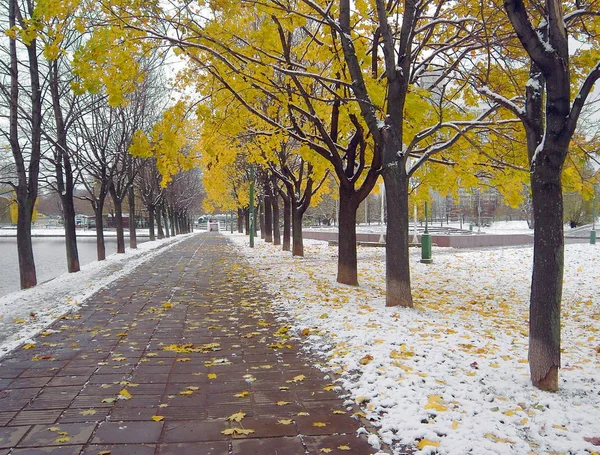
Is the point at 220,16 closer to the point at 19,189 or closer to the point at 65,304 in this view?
the point at 65,304

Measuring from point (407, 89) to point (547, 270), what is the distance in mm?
4950

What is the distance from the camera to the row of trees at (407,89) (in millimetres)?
4102

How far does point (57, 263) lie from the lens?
74.4 ft

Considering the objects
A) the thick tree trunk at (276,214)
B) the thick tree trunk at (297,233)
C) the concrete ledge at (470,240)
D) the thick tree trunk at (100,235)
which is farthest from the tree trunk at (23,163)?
the concrete ledge at (470,240)

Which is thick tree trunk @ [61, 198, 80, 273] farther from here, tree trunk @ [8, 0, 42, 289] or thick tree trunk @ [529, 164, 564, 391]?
thick tree trunk @ [529, 164, 564, 391]

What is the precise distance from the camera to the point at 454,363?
4.79m

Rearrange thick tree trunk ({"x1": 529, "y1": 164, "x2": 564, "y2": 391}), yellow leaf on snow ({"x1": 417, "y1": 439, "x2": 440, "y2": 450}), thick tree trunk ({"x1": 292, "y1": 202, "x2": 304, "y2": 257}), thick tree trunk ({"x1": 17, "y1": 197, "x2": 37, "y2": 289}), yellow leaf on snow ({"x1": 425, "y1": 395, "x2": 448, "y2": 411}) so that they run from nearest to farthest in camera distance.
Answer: yellow leaf on snow ({"x1": 417, "y1": 439, "x2": 440, "y2": 450}) < yellow leaf on snow ({"x1": 425, "y1": 395, "x2": 448, "y2": 411}) < thick tree trunk ({"x1": 529, "y1": 164, "x2": 564, "y2": 391}) < thick tree trunk ({"x1": 17, "y1": 197, "x2": 37, "y2": 289}) < thick tree trunk ({"x1": 292, "y1": 202, "x2": 304, "y2": 257})

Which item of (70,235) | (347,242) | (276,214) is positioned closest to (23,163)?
(70,235)

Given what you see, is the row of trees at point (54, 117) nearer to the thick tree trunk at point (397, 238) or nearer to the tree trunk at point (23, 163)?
the tree trunk at point (23, 163)

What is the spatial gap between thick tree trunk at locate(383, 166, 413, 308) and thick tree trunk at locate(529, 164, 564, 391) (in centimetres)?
336

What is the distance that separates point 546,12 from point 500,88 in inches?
206

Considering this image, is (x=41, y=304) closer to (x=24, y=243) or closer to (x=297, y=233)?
(x=24, y=243)

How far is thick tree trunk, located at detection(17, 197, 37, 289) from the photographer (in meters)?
11.8

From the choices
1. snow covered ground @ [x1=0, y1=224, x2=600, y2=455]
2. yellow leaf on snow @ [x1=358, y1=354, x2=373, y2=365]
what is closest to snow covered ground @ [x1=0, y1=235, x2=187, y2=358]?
snow covered ground @ [x1=0, y1=224, x2=600, y2=455]
